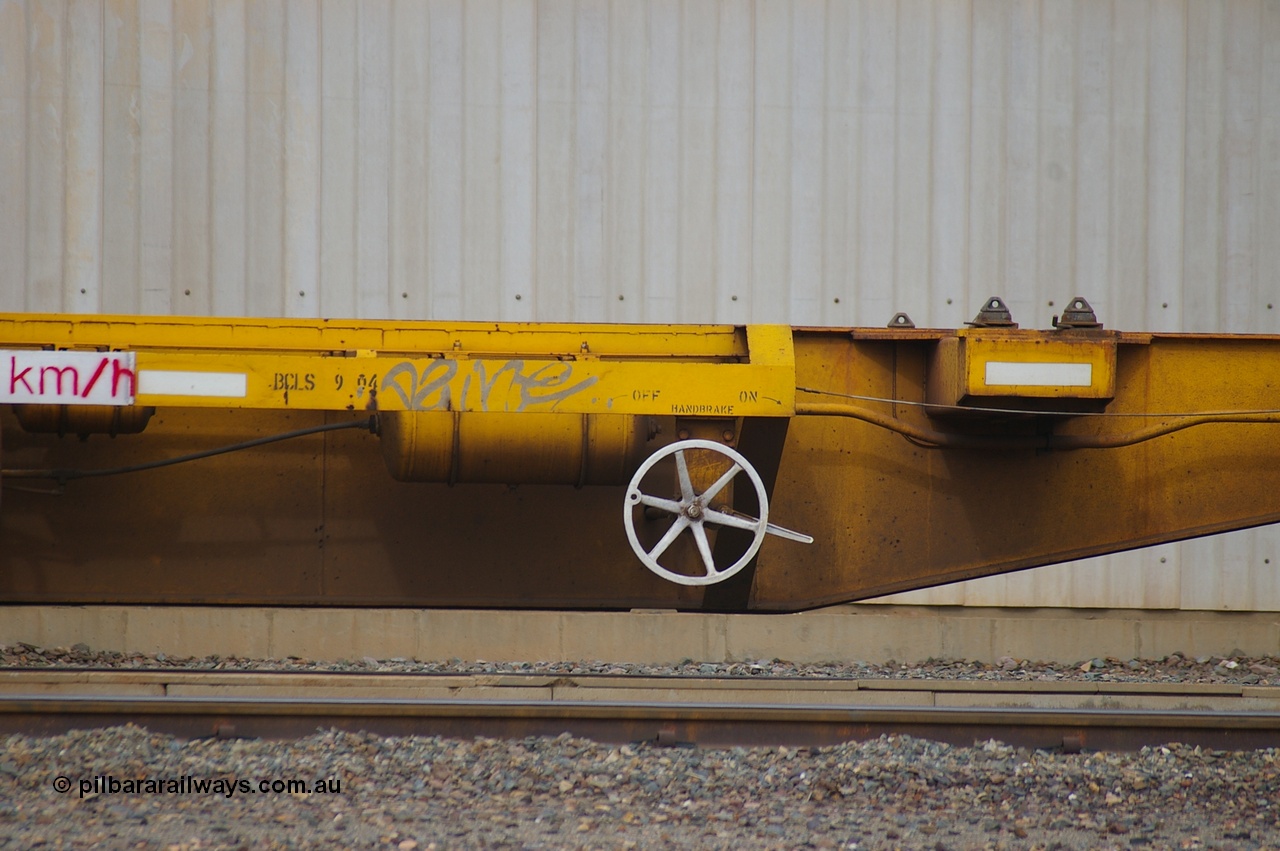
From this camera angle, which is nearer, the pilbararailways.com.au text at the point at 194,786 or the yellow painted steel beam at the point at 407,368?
the pilbararailways.com.au text at the point at 194,786

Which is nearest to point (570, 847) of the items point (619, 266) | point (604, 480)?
point (604, 480)

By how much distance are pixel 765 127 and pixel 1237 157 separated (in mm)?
3343

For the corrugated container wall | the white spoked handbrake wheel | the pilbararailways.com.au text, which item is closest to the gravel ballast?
the pilbararailways.com.au text

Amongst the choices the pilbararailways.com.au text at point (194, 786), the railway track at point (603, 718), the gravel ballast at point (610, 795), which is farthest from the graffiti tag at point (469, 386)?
the pilbararailways.com.au text at point (194, 786)

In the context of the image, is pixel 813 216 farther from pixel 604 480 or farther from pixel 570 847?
pixel 570 847

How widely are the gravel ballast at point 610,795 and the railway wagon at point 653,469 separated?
935 mm

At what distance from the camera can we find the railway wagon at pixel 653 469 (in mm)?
4289

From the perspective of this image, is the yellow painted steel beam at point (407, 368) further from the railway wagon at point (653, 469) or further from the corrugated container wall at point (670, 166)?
the corrugated container wall at point (670, 166)

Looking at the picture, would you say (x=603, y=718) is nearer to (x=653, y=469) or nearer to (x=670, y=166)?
(x=653, y=469)

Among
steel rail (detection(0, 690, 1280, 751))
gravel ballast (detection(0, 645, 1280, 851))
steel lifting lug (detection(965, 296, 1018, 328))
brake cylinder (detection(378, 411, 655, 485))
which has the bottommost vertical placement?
gravel ballast (detection(0, 645, 1280, 851))

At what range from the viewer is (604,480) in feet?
14.4

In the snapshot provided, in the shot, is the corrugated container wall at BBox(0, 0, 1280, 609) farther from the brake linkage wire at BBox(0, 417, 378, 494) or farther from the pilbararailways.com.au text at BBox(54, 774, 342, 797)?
the pilbararailways.com.au text at BBox(54, 774, 342, 797)

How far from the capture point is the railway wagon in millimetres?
4289

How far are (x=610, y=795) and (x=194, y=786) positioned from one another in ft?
4.14
